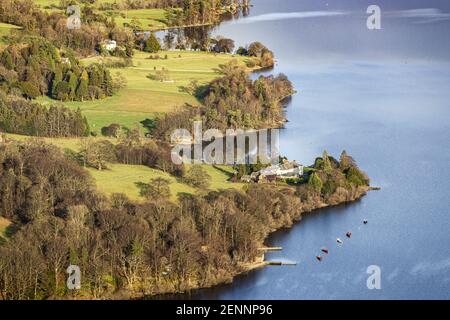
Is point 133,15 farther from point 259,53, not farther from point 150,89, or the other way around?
point 150,89

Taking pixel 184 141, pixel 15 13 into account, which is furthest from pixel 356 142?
pixel 15 13

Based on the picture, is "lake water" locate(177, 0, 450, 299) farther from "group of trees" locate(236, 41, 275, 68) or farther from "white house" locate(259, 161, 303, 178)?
"white house" locate(259, 161, 303, 178)

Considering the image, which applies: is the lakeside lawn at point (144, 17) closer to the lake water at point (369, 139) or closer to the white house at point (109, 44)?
the lake water at point (369, 139)

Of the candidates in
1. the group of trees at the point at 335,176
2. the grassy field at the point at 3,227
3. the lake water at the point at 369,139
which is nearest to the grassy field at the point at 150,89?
the lake water at the point at 369,139

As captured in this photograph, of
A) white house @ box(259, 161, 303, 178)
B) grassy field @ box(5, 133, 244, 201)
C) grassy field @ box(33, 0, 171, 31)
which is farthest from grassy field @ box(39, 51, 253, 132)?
grassy field @ box(33, 0, 171, 31)

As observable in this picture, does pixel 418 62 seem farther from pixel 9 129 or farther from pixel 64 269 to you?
pixel 64 269

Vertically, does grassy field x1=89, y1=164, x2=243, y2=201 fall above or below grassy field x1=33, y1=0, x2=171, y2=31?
below

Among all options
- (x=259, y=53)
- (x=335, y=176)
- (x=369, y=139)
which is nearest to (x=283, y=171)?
(x=335, y=176)
